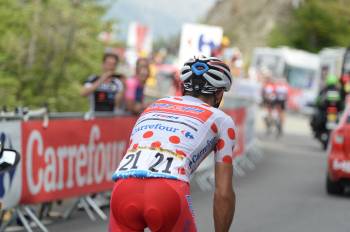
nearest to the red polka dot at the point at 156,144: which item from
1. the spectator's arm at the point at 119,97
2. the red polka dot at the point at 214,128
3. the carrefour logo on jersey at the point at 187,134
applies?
the carrefour logo on jersey at the point at 187,134

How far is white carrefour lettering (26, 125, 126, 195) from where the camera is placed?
428 inches

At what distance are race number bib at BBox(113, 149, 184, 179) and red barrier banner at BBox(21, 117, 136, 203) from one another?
18.0 ft

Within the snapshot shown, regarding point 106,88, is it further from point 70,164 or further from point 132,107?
point 70,164

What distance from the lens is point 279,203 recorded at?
564 inches

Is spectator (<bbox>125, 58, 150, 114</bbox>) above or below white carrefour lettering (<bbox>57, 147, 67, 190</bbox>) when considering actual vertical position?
above

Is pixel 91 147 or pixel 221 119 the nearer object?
pixel 221 119

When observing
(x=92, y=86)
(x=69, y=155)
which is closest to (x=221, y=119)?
(x=69, y=155)

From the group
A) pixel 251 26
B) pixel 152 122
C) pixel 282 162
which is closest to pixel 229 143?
pixel 152 122

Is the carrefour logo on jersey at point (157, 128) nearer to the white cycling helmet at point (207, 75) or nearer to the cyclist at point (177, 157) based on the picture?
the cyclist at point (177, 157)

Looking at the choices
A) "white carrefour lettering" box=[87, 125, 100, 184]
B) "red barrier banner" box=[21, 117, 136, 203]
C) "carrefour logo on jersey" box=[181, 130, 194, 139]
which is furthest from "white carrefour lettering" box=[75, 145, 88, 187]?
"carrefour logo on jersey" box=[181, 130, 194, 139]

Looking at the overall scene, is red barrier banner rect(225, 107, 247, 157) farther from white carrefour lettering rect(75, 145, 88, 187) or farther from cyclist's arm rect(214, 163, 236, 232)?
cyclist's arm rect(214, 163, 236, 232)

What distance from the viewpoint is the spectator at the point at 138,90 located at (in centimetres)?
1402

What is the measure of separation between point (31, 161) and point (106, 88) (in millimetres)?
2945

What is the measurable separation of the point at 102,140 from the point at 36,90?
669 centimetres
